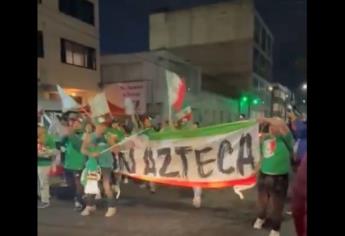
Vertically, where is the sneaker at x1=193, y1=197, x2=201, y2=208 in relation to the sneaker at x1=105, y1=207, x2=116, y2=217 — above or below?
above

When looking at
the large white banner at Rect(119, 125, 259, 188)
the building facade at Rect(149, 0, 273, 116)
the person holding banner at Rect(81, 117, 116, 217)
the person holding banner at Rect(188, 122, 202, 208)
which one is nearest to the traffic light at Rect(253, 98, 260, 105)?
the building facade at Rect(149, 0, 273, 116)

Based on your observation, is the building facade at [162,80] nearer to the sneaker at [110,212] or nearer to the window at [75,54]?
the window at [75,54]

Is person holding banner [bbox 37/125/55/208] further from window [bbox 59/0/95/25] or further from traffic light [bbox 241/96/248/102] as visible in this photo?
traffic light [bbox 241/96/248/102]

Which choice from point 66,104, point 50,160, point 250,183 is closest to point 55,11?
point 66,104

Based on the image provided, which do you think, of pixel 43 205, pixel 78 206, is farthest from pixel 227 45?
pixel 43 205

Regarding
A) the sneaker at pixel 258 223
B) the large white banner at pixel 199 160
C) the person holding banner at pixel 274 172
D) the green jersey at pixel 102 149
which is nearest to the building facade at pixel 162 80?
the large white banner at pixel 199 160

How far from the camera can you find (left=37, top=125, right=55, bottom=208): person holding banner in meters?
2.88

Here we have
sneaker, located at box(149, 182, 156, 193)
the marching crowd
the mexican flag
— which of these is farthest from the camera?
sneaker, located at box(149, 182, 156, 193)

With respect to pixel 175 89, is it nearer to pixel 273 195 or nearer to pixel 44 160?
pixel 273 195

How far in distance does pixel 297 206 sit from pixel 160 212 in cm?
84

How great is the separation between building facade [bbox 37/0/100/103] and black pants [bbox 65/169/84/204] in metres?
0.47

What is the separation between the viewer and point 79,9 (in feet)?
9.18

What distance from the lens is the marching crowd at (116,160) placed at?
2424mm

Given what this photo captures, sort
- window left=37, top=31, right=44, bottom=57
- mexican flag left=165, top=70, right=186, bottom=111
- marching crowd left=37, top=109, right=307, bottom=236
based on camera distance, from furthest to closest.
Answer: window left=37, top=31, right=44, bottom=57 < mexican flag left=165, top=70, right=186, bottom=111 < marching crowd left=37, top=109, right=307, bottom=236
